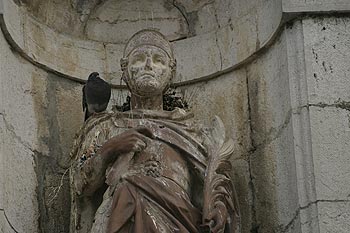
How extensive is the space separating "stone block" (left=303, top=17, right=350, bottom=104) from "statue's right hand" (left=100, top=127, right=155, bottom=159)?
1054 mm

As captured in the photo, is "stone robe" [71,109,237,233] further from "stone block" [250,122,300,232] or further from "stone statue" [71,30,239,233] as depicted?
"stone block" [250,122,300,232]

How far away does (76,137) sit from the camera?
9.84 meters

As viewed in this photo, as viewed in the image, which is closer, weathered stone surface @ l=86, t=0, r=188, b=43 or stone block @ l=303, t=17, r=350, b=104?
stone block @ l=303, t=17, r=350, b=104

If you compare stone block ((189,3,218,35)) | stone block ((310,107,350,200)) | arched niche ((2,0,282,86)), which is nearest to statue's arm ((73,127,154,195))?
stone block ((310,107,350,200))

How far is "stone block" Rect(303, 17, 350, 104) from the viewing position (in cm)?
957

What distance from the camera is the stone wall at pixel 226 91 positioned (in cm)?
944

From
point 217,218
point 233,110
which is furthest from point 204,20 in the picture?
point 217,218

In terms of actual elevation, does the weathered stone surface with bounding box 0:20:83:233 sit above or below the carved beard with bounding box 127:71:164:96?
below

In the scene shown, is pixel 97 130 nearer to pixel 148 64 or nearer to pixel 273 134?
pixel 148 64

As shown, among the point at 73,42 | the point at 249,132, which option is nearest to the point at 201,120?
the point at 249,132

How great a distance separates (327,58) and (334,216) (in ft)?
3.45

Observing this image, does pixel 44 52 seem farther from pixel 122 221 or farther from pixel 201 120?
pixel 122 221

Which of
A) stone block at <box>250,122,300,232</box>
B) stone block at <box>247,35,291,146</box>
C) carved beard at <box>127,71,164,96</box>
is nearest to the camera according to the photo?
stone block at <box>250,122,300,232</box>

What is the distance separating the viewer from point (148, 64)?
9.76m
